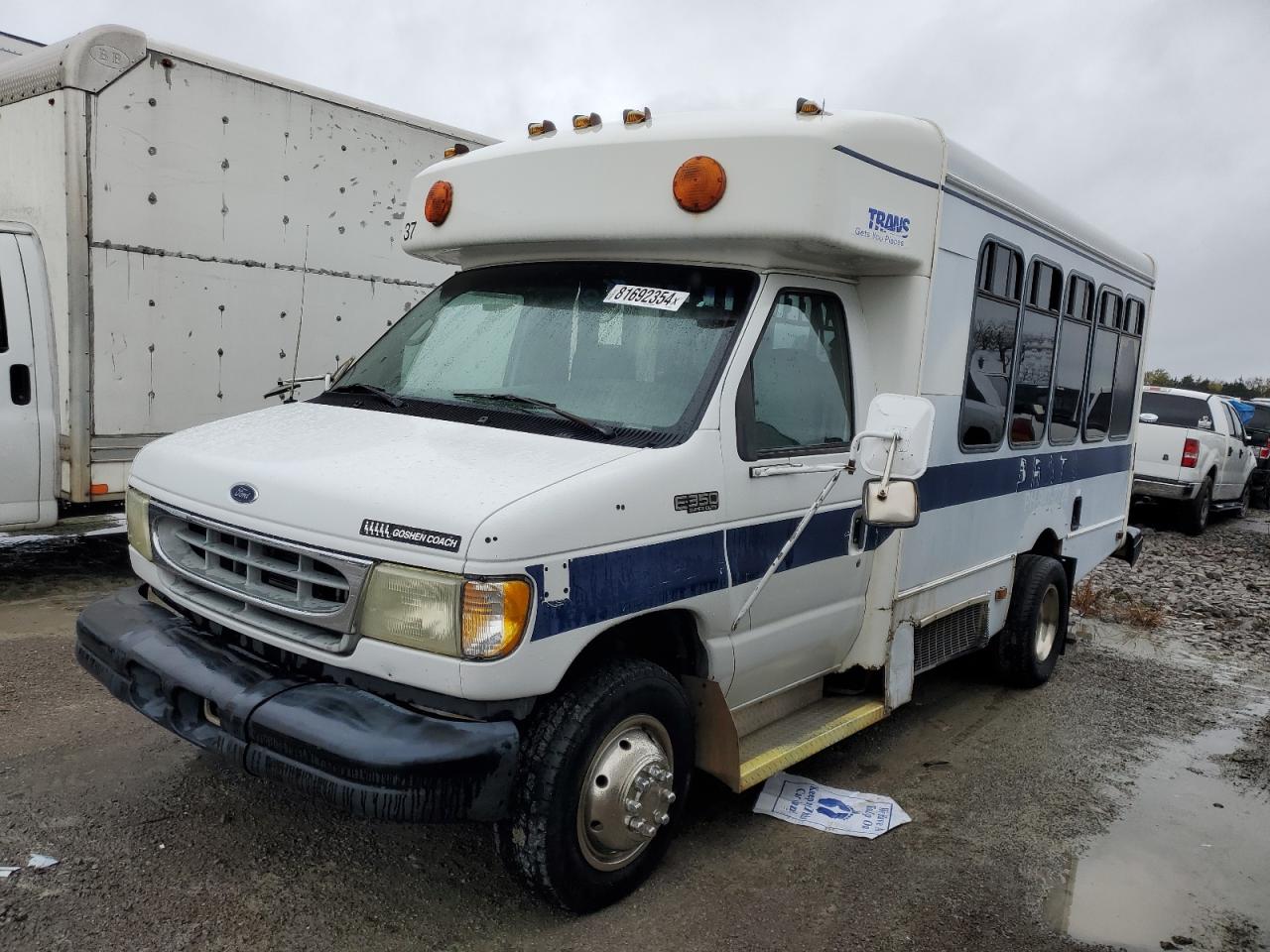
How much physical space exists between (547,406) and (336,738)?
1368 millimetres

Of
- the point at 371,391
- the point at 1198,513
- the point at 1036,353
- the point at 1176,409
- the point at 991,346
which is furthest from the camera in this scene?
the point at 1176,409

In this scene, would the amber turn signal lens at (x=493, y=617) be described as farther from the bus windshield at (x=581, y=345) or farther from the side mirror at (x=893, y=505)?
the side mirror at (x=893, y=505)

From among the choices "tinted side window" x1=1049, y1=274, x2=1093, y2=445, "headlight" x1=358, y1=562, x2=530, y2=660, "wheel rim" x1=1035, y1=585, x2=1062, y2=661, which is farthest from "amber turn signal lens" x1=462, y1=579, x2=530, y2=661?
"wheel rim" x1=1035, y1=585, x2=1062, y2=661

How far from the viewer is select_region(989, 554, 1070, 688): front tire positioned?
20.3 feet

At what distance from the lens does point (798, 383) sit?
408 centimetres

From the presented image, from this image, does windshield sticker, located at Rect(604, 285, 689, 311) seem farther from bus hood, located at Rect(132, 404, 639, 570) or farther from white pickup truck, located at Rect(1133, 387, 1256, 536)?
white pickup truck, located at Rect(1133, 387, 1256, 536)

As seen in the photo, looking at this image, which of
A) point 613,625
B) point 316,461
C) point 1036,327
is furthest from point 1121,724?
point 316,461

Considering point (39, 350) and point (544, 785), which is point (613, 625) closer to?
point (544, 785)

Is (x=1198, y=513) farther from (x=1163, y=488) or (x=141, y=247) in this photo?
(x=141, y=247)

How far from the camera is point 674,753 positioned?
11.9ft

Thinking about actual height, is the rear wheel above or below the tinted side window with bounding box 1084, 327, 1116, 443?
below

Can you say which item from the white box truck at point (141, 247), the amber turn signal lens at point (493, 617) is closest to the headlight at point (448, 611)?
the amber turn signal lens at point (493, 617)

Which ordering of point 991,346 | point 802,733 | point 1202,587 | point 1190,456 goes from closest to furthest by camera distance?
1. point 802,733
2. point 991,346
3. point 1202,587
4. point 1190,456

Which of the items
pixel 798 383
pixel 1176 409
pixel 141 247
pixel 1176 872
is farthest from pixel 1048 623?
pixel 1176 409
